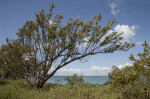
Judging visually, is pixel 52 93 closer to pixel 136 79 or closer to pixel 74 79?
pixel 136 79

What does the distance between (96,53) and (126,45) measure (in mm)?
2706

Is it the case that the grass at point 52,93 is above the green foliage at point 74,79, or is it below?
below

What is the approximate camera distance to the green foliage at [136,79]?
6.86 metres

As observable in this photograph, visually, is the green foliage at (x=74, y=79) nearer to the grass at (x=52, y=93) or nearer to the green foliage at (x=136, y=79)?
the grass at (x=52, y=93)

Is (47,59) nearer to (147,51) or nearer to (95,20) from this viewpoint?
(95,20)

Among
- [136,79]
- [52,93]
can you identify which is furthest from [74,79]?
[136,79]

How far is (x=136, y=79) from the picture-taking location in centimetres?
720

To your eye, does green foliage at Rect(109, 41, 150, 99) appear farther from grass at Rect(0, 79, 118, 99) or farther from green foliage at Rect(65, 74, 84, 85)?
green foliage at Rect(65, 74, 84, 85)

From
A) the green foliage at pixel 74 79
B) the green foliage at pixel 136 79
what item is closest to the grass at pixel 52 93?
the green foliage at pixel 136 79

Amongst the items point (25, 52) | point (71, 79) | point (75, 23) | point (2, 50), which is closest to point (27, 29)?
point (25, 52)

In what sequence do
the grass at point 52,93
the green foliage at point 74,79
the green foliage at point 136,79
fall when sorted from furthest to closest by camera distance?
the green foliage at point 74,79 → the grass at point 52,93 → the green foliage at point 136,79

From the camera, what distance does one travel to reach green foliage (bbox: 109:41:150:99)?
6.86m

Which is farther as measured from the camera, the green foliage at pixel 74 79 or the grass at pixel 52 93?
the green foliage at pixel 74 79

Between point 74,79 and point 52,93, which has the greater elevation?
point 74,79
